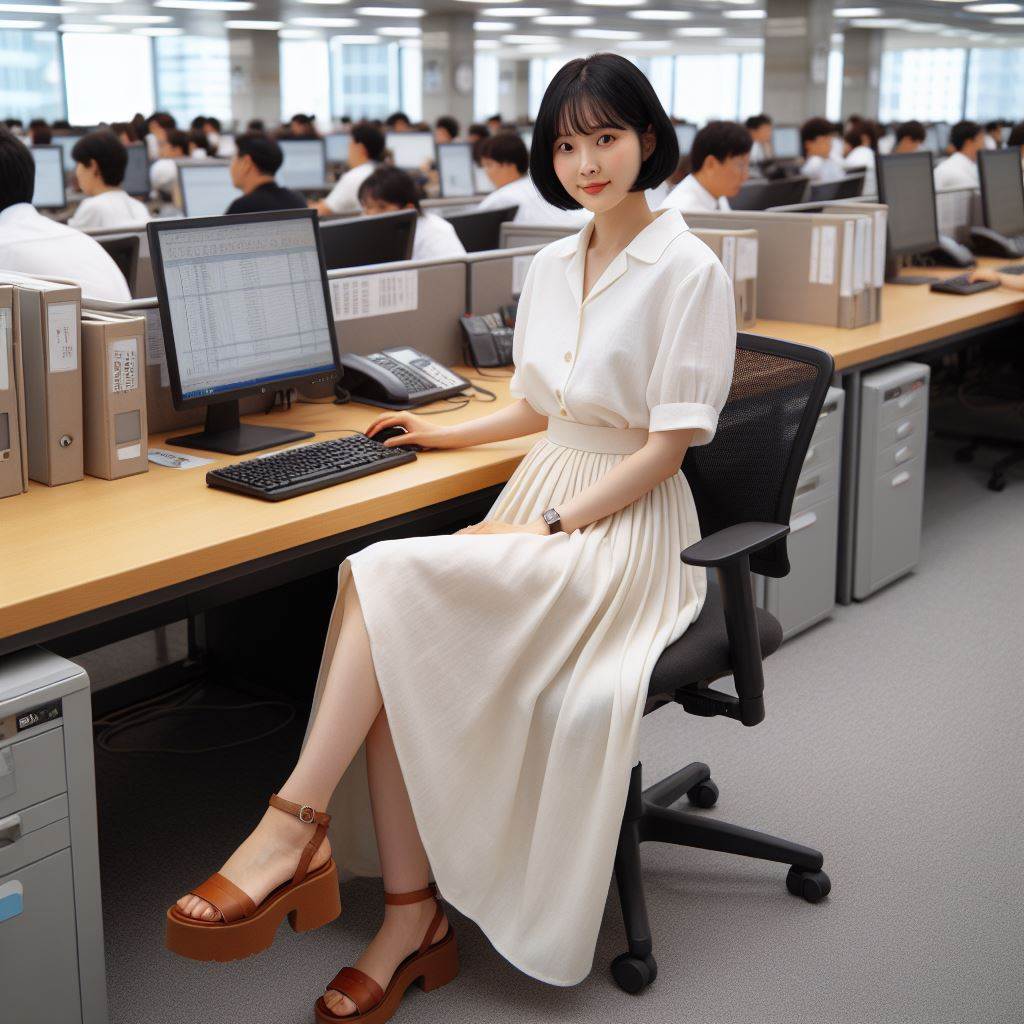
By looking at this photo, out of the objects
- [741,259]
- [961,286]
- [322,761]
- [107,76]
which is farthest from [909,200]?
[107,76]

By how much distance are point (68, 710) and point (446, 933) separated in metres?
0.70

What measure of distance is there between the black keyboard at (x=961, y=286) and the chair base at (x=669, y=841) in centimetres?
244

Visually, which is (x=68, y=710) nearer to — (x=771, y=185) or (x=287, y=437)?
(x=287, y=437)

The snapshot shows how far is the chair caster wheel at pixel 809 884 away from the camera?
2.09 meters

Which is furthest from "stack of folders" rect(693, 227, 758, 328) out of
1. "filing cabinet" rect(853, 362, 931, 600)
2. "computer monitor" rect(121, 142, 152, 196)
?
"computer monitor" rect(121, 142, 152, 196)

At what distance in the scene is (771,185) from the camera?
5.45m

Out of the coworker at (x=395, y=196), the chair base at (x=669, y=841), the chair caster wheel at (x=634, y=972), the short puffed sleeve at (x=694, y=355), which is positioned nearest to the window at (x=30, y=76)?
the coworker at (x=395, y=196)

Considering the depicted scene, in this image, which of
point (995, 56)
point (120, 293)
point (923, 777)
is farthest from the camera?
point (995, 56)

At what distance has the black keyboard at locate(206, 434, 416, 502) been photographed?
6.57ft

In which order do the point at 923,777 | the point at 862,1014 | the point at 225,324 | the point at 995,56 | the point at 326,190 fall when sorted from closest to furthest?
1. the point at 862,1014
2. the point at 225,324
3. the point at 923,777
4. the point at 326,190
5. the point at 995,56

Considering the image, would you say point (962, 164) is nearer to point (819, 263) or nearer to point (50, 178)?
point (819, 263)

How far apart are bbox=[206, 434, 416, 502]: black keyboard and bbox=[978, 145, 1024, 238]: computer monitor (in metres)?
3.80

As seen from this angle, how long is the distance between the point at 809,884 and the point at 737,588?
0.61m

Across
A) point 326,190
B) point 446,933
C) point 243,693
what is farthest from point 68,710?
point 326,190
